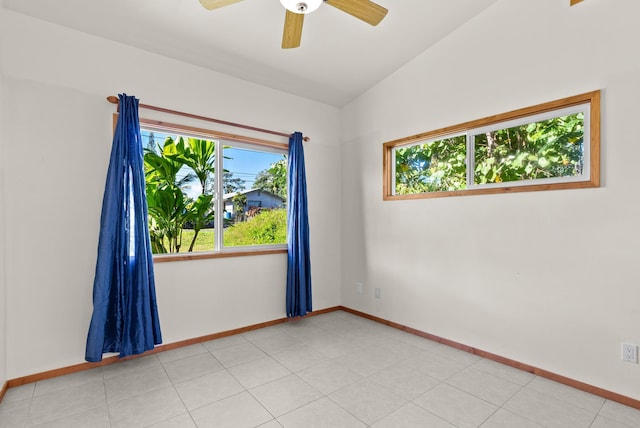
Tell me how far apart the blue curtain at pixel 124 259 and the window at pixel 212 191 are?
1.01ft

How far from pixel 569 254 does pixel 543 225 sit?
257mm

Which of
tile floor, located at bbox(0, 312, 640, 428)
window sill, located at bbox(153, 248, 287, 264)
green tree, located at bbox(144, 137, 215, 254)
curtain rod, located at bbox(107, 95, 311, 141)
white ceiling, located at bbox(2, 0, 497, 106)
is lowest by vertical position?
tile floor, located at bbox(0, 312, 640, 428)

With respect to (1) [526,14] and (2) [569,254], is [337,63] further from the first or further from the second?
(2) [569,254]

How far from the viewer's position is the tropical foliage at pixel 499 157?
2408 mm

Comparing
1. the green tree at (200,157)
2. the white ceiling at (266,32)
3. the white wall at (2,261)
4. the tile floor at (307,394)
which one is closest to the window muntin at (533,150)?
the white ceiling at (266,32)

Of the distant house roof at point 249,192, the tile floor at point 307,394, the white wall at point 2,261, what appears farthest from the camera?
the distant house roof at point 249,192

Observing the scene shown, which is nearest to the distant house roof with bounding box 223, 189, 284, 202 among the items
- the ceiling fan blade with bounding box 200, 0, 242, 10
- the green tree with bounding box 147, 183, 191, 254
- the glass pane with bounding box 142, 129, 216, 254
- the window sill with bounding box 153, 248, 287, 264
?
the glass pane with bounding box 142, 129, 216, 254

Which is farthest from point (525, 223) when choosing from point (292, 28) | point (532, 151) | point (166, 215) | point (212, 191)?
point (166, 215)

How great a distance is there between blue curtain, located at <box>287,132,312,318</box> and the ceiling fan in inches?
54.4

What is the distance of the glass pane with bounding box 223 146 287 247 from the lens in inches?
133

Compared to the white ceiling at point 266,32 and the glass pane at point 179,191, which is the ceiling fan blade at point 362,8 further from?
the glass pane at point 179,191

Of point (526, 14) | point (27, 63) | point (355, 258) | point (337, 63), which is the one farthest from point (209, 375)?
point (526, 14)

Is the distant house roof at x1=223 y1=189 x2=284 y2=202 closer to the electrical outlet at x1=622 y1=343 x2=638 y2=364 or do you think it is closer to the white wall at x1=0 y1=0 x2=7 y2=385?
the white wall at x1=0 y1=0 x2=7 y2=385

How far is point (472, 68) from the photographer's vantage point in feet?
9.41
